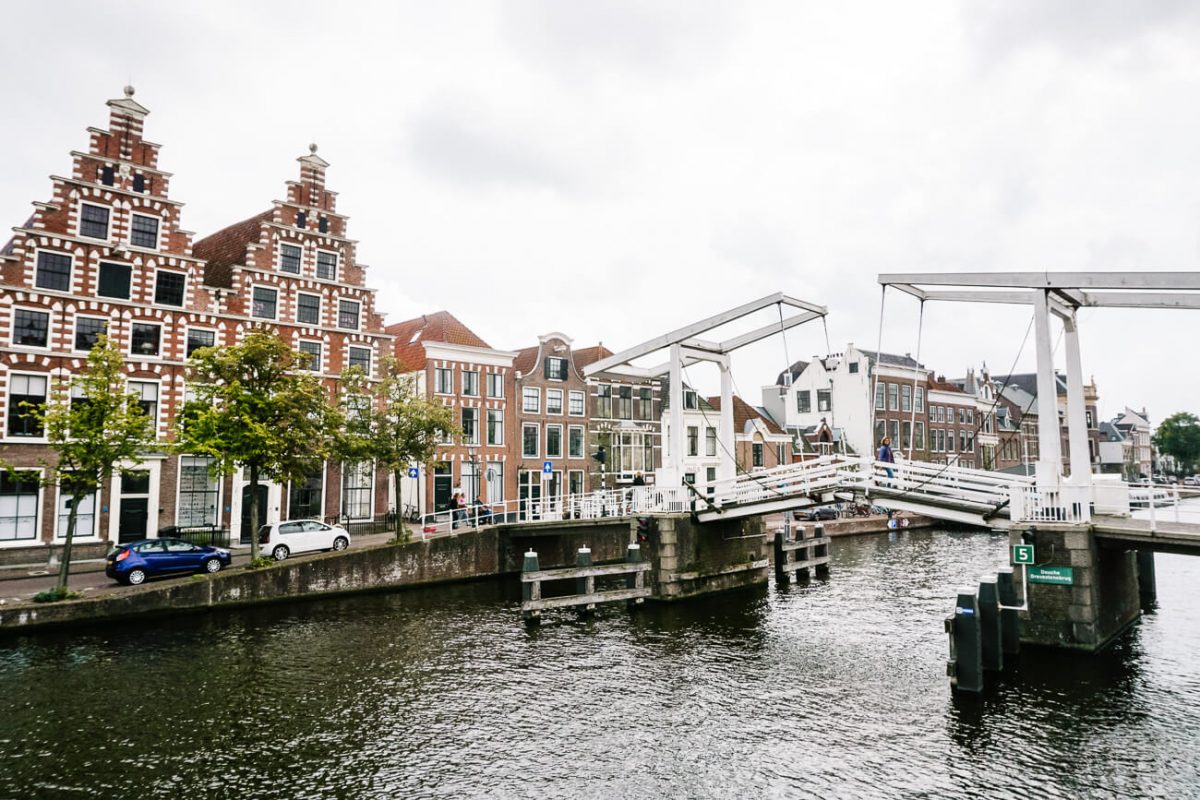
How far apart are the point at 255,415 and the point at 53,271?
384 inches

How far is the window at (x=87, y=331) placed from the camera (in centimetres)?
2552

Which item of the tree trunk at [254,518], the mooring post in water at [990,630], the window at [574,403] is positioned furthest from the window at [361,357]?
the mooring post in water at [990,630]

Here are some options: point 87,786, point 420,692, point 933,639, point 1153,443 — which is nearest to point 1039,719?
point 933,639

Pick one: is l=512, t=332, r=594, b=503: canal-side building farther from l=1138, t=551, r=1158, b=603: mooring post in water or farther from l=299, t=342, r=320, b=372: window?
l=1138, t=551, r=1158, b=603: mooring post in water

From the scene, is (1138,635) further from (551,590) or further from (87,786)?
(87,786)

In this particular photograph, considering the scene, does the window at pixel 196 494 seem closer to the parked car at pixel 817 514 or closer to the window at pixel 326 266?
the window at pixel 326 266

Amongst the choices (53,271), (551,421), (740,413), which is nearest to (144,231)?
(53,271)

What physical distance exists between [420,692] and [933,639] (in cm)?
1228

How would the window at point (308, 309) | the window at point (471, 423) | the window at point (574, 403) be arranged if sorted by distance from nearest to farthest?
the window at point (308, 309)
the window at point (471, 423)
the window at point (574, 403)

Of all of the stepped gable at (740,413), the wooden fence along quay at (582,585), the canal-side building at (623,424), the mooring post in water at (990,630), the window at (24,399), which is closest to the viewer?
the mooring post in water at (990,630)

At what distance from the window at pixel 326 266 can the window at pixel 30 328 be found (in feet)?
32.6

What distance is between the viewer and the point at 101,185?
85.4 ft

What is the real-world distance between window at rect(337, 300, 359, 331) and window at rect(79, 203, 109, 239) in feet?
29.0

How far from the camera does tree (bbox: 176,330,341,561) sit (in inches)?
885
